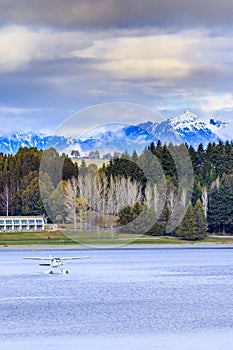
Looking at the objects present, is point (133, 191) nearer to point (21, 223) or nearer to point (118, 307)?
point (21, 223)

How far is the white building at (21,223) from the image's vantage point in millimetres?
148000

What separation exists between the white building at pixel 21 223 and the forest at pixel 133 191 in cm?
189

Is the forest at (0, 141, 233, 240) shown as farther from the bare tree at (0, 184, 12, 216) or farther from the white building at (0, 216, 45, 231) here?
the white building at (0, 216, 45, 231)

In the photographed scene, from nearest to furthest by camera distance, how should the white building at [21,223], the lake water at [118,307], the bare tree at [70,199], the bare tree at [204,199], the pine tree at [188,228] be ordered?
the lake water at [118,307], the bare tree at [70,199], the pine tree at [188,228], the bare tree at [204,199], the white building at [21,223]

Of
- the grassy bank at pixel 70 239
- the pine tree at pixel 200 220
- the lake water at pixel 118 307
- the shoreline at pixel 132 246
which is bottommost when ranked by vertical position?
the lake water at pixel 118 307

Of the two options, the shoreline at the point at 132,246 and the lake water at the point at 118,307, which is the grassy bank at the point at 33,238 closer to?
the shoreline at the point at 132,246

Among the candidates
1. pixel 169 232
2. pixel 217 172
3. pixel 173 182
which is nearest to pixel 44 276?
pixel 169 232

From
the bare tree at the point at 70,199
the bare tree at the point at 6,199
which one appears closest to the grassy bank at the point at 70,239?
the bare tree at the point at 70,199

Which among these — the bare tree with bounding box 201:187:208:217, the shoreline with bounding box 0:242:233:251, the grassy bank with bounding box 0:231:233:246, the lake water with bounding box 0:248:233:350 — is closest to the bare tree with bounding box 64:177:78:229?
the grassy bank with bounding box 0:231:233:246

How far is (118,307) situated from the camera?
58125 mm

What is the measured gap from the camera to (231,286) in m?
71.4

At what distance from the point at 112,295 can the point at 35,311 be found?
30.7 ft

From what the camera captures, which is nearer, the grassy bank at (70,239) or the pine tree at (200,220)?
the grassy bank at (70,239)

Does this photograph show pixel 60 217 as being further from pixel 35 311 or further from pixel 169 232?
pixel 35 311
